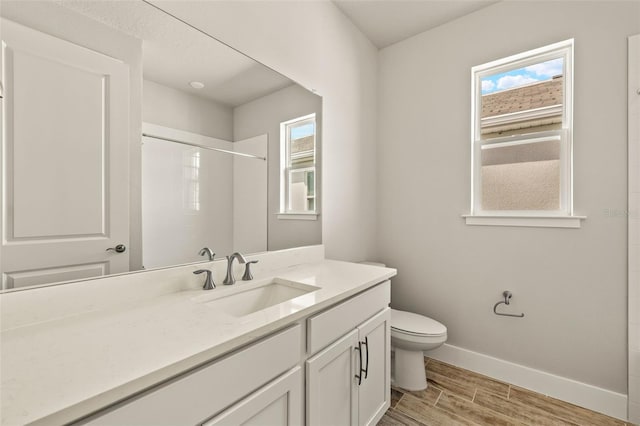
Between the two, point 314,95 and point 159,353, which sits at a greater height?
point 314,95

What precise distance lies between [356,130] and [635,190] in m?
1.80

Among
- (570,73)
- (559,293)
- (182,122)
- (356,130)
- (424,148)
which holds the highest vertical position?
(570,73)

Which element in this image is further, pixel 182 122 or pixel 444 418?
pixel 444 418

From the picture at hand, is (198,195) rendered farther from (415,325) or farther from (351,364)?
(415,325)

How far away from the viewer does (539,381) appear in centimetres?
187

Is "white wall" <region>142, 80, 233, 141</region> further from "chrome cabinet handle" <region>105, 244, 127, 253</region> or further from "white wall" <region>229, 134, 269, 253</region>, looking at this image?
"chrome cabinet handle" <region>105, 244, 127, 253</region>

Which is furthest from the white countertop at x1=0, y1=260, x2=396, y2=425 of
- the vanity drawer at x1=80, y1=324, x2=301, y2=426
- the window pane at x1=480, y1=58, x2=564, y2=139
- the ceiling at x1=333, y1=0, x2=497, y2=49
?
the ceiling at x1=333, y1=0, x2=497, y2=49

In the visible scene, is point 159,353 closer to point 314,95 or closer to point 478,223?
point 314,95

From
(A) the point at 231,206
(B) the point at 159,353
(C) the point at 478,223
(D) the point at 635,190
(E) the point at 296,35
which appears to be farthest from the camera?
(C) the point at 478,223

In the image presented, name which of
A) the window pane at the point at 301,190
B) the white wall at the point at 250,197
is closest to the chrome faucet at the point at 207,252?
the white wall at the point at 250,197

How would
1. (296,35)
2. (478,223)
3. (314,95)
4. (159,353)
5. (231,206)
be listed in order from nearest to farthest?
(159,353) < (231,206) < (296,35) < (314,95) < (478,223)

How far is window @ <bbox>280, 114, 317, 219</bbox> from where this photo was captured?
1.71 m

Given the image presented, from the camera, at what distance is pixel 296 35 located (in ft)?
5.75

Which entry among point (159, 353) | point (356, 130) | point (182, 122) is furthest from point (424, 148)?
point (159, 353)
